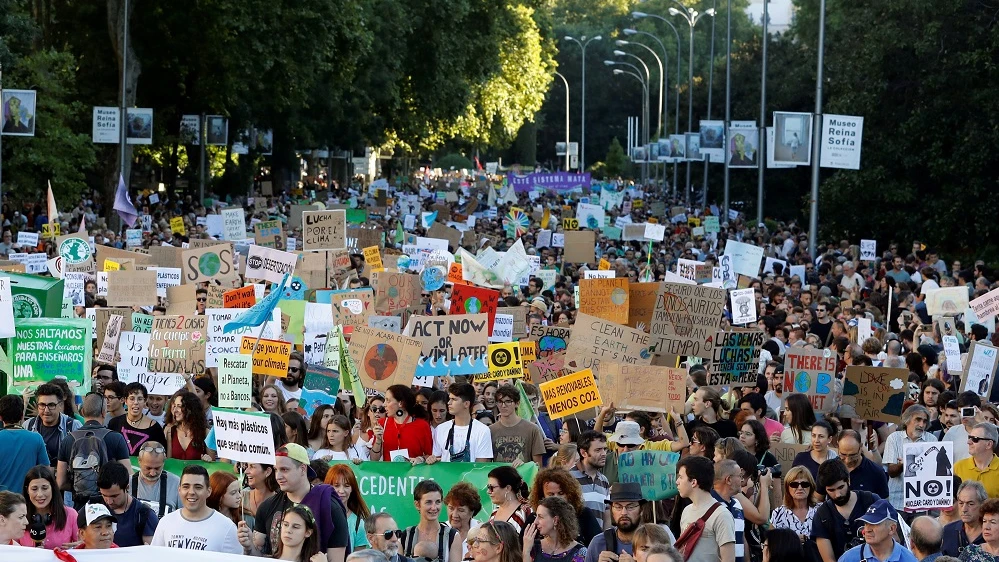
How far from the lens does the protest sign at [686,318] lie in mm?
14547

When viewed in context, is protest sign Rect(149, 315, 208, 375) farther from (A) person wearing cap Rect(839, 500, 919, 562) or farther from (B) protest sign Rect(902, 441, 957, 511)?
(A) person wearing cap Rect(839, 500, 919, 562)

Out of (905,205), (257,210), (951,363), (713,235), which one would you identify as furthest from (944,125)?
(951,363)

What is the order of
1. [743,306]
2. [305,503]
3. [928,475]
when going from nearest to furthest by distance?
[305,503], [928,475], [743,306]

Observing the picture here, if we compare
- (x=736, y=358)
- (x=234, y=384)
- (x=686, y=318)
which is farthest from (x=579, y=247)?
(x=234, y=384)

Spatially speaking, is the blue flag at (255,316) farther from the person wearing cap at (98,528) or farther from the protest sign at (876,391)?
the person wearing cap at (98,528)

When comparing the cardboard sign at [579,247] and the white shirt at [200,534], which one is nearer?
the white shirt at [200,534]

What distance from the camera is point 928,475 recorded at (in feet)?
30.4

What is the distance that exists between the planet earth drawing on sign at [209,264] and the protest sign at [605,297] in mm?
5066

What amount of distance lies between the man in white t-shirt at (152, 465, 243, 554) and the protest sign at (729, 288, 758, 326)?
10.2 metres

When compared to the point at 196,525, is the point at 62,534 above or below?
below

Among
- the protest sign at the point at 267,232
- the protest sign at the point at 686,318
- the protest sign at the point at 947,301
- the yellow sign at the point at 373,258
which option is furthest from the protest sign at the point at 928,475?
the protest sign at the point at 267,232

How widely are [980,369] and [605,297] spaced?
3491mm

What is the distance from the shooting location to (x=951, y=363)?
1460 centimetres

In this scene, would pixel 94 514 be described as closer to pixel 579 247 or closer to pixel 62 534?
pixel 62 534
